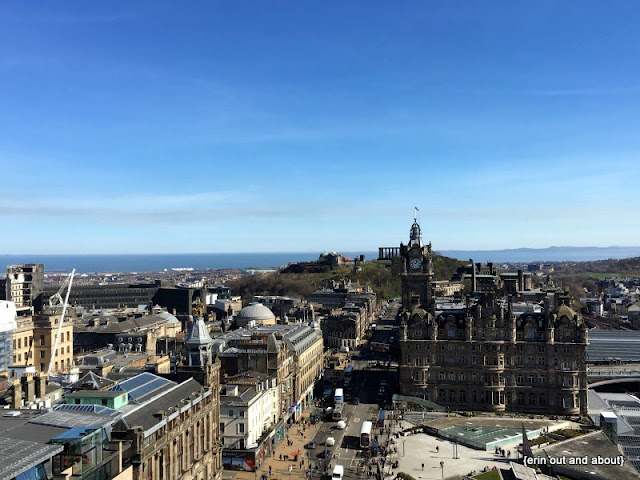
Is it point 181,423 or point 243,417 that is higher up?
point 181,423

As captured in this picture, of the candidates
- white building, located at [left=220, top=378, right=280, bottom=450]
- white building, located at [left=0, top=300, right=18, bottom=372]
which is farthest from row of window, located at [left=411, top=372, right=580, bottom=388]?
white building, located at [left=0, top=300, right=18, bottom=372]

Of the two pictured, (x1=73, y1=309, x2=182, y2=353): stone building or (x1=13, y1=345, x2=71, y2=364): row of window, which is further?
(x1=73, y1=309, x2=182, y2=353): stone building

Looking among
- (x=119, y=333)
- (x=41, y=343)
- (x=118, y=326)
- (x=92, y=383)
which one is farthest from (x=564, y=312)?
(x=118, y=326)

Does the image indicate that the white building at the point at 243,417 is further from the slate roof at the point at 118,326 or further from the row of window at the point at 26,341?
the slate roof at the point at 118,326

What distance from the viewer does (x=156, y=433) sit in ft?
177

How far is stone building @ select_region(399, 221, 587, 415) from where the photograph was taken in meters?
104

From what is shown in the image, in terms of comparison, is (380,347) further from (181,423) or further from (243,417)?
(181,423)

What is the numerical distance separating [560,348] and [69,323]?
300ft

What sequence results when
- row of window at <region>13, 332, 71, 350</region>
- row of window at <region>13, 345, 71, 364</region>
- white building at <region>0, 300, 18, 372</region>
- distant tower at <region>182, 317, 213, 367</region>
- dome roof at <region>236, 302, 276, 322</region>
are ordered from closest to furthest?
distant tower at <region>182, 317, 213, 367</region>, white building at <region>0, 300, 18, 372</region>, row of window at <region>13, 332, 71, 350</region>, row of window at <region>13, 345, 71, 364</region>, dome roof at <region>236, 302, 276, 322</region>

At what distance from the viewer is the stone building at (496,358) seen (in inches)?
4080

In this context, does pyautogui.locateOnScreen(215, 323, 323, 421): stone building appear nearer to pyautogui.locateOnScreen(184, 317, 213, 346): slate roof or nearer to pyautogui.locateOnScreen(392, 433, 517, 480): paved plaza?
pyautogui.locateOnScreen(392, 433, 517, 480): paved plaza

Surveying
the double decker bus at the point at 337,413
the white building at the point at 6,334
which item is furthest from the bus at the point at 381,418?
the white building at the point at 6,334

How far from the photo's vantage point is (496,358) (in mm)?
105375

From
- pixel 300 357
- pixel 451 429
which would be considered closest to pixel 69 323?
pixel 300 357
